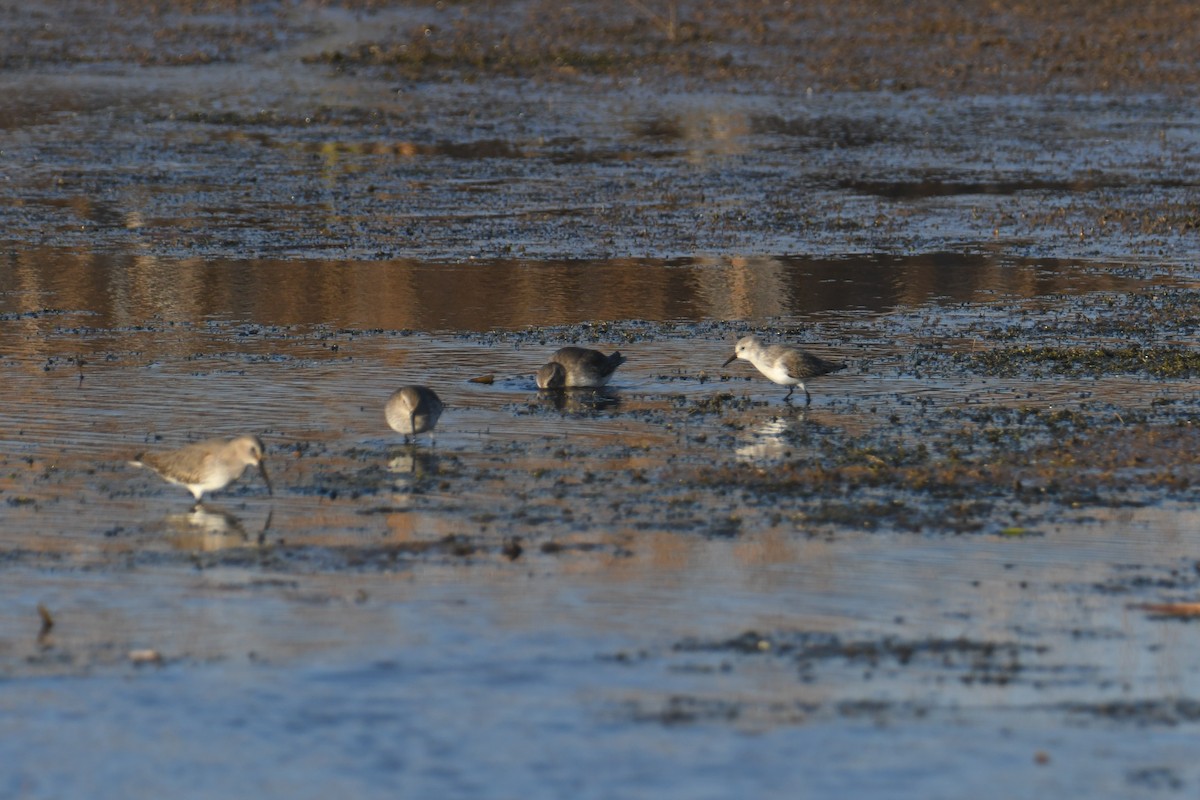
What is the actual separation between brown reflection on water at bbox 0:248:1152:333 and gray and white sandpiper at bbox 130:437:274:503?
5.35 metres

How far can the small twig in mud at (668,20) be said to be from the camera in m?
37.8

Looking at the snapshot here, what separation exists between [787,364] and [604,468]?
2269mm

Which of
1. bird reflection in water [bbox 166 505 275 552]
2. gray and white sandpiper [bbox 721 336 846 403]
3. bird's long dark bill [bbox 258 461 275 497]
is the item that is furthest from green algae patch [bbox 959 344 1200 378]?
bird reflection in water [bbox 166 505 275 552]

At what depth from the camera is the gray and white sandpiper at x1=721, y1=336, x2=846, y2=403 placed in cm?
1297

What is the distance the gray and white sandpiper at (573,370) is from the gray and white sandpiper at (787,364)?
112cm

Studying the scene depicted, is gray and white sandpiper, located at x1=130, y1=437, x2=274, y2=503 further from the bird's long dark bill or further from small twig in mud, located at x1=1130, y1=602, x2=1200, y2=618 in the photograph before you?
small twig in mud, located at x1=1130, y1=602, x2=1200, y2=618

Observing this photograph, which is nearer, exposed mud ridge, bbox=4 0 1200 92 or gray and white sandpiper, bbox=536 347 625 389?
gray and white sandpiper, bbox=536 347 625 389

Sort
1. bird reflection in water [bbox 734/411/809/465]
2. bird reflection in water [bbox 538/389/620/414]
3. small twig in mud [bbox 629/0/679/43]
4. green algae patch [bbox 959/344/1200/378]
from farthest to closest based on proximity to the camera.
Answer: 1. small twig in mud [bbox 629/0/679/43]
2. green algae patch [bbox 959/344/1200/378]
3. bird reflection in water [bbox 538/389/620/414]
4. bird reflection in water [bbox 734/411/809/465]

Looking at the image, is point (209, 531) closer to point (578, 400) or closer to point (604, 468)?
point (604, 468)

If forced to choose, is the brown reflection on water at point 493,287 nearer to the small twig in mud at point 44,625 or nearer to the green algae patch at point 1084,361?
the green algae patch at point 1084,361

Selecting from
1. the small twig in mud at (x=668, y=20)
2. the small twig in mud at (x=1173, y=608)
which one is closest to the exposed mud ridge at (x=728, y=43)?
the small twig in mud at (x=668, y=20)

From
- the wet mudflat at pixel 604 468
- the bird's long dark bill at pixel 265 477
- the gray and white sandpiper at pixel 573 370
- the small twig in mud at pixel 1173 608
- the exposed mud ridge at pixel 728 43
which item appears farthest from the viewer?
the exposed mud ridge at pixel 728 43

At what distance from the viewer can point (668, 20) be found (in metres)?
39.1

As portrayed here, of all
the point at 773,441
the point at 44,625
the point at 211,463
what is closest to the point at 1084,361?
the point at 773,441
